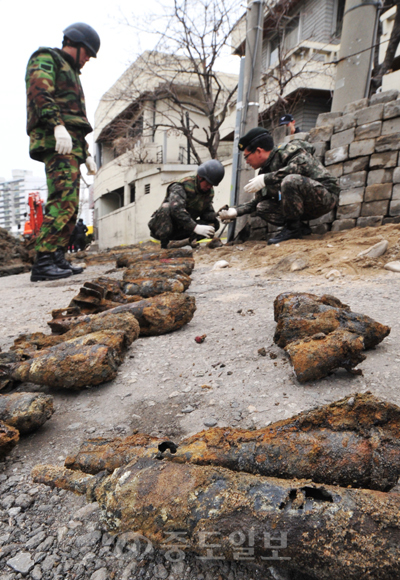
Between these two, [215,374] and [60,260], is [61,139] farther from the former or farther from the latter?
[215,374]

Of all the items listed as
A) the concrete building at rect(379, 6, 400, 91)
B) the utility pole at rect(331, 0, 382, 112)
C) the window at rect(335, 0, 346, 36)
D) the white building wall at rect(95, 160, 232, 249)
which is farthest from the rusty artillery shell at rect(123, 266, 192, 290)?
the window at rect(335, 0, 346, 36)

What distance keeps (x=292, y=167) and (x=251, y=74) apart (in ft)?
7.41

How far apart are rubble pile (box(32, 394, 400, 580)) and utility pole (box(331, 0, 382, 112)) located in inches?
216

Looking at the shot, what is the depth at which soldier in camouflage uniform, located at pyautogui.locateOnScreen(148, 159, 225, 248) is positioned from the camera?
202 inches

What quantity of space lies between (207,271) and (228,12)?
835 centimetres

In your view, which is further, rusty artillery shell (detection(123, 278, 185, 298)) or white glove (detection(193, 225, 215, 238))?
white glove (detection(193, 225, 215, 238))

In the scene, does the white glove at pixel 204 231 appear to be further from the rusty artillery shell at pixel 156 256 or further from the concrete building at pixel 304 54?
the concrete building at pixel 304 54

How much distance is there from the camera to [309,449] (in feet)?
2.43

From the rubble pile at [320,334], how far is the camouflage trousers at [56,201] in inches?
117

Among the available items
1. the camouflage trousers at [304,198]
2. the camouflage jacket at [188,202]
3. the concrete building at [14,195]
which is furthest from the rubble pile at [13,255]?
the concrete building at [14,195]

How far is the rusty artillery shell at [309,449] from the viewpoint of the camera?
0.70 meters

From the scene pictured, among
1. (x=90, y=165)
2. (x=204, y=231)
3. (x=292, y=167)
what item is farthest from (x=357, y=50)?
(x=90, y=165)

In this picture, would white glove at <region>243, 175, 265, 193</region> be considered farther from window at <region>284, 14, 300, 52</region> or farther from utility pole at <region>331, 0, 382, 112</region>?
window at <region>284, 14, 300, 52</region>

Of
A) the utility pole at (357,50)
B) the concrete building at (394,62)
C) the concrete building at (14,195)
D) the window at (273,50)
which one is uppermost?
the window at (273,50)
